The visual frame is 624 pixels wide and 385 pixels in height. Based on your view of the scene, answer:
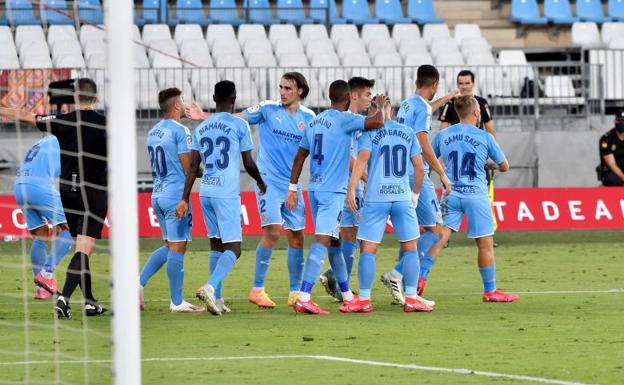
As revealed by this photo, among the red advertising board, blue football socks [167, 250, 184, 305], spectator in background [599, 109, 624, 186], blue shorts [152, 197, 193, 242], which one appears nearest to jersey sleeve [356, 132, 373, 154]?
blue shorts [152, 197, 193, 242]

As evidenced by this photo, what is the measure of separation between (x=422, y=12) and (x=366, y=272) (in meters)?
18.8

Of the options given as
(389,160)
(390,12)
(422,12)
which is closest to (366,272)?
(389,160)

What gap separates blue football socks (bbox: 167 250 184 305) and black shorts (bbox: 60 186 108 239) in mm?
683

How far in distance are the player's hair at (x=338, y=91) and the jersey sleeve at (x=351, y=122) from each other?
0.15 meters

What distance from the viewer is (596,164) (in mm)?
26750

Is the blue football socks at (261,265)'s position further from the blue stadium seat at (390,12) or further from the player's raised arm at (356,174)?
the blue stadium seat at (390,12)

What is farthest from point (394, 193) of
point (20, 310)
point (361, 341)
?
point (20, 310)

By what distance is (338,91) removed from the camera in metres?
13.1

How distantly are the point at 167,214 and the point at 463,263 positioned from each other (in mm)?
5822

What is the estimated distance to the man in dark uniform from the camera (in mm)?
12648

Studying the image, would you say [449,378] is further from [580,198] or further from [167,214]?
[580,198]

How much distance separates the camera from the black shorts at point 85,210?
512 inches

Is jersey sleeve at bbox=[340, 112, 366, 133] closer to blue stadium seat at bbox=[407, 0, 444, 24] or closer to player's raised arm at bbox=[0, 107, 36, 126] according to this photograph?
player's raised arm at bbox=[0, 107, 36, 126]

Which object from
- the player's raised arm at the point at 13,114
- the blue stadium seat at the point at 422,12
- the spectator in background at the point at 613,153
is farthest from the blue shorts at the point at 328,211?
the blue stadium seat at the point at 422,12
